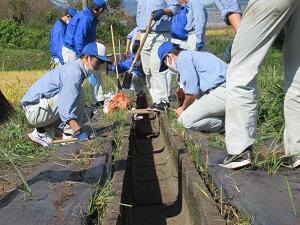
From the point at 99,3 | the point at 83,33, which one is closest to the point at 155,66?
the point at 83,33

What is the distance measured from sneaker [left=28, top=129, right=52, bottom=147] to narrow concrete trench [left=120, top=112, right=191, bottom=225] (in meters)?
0.82

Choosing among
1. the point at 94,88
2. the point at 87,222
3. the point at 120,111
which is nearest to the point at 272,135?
the point at 87,222

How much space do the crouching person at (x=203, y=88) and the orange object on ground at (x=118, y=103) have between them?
1.67 metres

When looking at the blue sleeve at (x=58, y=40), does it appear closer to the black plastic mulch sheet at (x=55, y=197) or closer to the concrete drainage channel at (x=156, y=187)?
the concrete drainage channel at (x=156, y=187)

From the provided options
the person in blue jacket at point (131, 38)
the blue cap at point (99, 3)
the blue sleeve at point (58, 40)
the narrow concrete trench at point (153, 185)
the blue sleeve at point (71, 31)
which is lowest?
the narrow concrete trench at point (153, 185)

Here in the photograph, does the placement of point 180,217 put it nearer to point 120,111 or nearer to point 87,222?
point 87,222

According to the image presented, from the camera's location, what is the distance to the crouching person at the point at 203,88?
536 centimetres

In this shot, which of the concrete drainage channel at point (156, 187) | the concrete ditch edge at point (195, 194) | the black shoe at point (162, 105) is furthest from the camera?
the black shoe at point (162, 105)

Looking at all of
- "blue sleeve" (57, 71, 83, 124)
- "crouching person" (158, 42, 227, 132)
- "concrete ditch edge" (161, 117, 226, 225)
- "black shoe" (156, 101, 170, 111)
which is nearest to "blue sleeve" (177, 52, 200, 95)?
"crouching person" (158, 42, 227, 132)

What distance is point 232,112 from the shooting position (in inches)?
137

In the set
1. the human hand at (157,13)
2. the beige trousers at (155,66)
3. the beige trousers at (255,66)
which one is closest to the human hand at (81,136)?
the beige trousers at (255,66)

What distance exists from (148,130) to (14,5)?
26026mm

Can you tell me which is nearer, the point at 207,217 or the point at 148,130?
the point at 207,217

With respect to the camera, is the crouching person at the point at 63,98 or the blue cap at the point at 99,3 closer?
the crouching person at the point at 63,98
